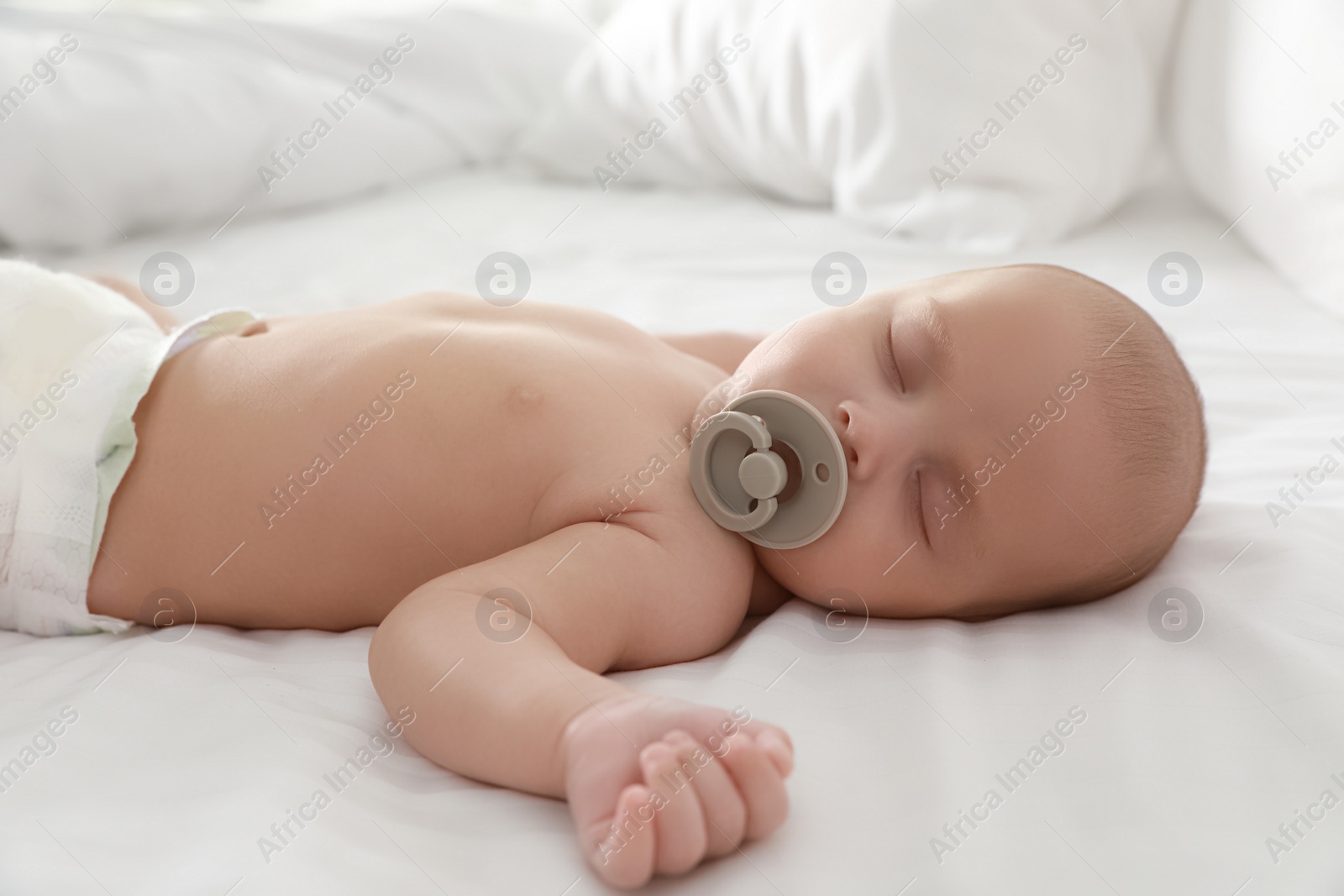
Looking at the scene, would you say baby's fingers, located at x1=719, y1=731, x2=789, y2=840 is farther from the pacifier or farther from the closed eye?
the closed eye

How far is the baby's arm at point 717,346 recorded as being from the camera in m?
1.42

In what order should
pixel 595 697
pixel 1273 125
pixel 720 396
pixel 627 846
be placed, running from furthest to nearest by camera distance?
pixel 1273 125 → pixel 720 396 → pixel 595 697 → pixel 627 846

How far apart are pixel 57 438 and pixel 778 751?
78cm

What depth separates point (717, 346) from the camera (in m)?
1.43

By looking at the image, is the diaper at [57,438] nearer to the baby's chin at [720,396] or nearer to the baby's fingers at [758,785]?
the baby's chin at [720,396]

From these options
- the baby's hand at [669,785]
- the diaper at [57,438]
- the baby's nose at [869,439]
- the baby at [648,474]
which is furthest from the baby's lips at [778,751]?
the diaper at [57,438]

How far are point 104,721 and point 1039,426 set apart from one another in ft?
2.75

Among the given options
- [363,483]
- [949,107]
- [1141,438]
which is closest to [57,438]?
[363,483]

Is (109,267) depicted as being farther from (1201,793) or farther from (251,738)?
(1201,793)

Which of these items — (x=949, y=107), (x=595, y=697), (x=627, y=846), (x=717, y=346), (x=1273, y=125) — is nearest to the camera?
(x=627, y=846)

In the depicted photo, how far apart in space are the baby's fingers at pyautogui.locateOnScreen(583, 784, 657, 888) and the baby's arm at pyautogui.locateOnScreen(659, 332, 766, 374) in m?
0.86

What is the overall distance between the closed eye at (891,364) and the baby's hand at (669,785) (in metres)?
0.46

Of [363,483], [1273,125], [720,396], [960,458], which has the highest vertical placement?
[1273,125]

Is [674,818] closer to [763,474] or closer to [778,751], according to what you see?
[778,751]
